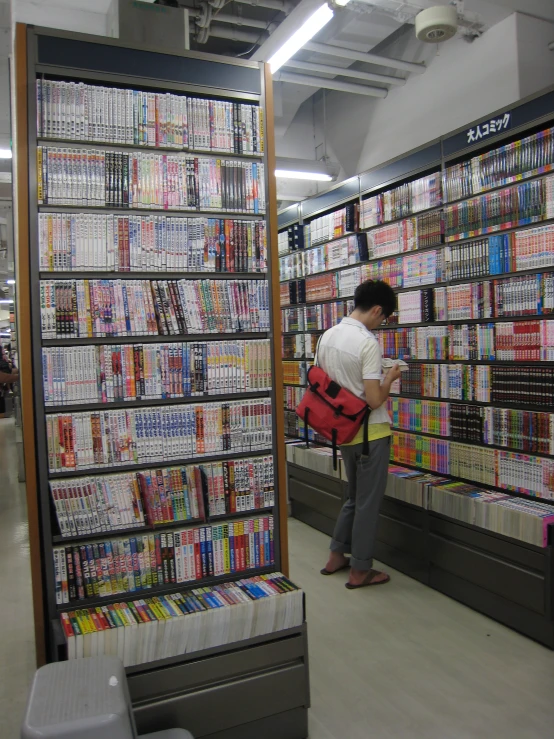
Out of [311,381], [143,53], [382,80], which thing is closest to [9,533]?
[311,381]

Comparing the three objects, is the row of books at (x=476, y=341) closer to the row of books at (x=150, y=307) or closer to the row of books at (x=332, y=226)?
the row of books at (x=332, y=226)

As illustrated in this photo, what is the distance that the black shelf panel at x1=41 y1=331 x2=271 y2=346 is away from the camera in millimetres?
2389

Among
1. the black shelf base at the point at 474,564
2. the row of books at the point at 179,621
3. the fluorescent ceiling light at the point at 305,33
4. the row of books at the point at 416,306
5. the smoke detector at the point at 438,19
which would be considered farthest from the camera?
the smoke detector at the point at 438,19

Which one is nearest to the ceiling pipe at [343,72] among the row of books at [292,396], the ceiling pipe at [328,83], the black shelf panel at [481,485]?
the ceiling pipe at [328,83]

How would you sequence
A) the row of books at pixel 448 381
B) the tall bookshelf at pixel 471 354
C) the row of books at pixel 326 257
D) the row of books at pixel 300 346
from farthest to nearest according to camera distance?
the row of books at pixel 300 346
the row of books at pixel 326 257
the row of books at pixel 448 381
the tall bookshelf at pixel 471 354

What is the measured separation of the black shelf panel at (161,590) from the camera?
236 cm

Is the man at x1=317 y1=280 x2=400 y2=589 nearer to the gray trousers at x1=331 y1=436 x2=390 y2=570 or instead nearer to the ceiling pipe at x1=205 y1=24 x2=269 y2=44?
the gray trousers at x1=331 y1=436 x2=390 y2=570

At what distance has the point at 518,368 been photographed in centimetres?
335

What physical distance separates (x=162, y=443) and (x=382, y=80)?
479 cm

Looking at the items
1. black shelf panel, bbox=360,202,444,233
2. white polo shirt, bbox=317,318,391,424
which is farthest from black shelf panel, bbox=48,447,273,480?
black shelf panel, bbox=360,202,444,233

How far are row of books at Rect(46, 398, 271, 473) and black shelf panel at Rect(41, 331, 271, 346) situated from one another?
0.92 feet

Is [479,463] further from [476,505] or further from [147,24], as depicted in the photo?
[147,24]

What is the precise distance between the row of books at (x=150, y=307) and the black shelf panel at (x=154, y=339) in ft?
0.11

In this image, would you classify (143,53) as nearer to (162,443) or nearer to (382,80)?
(162,443)
